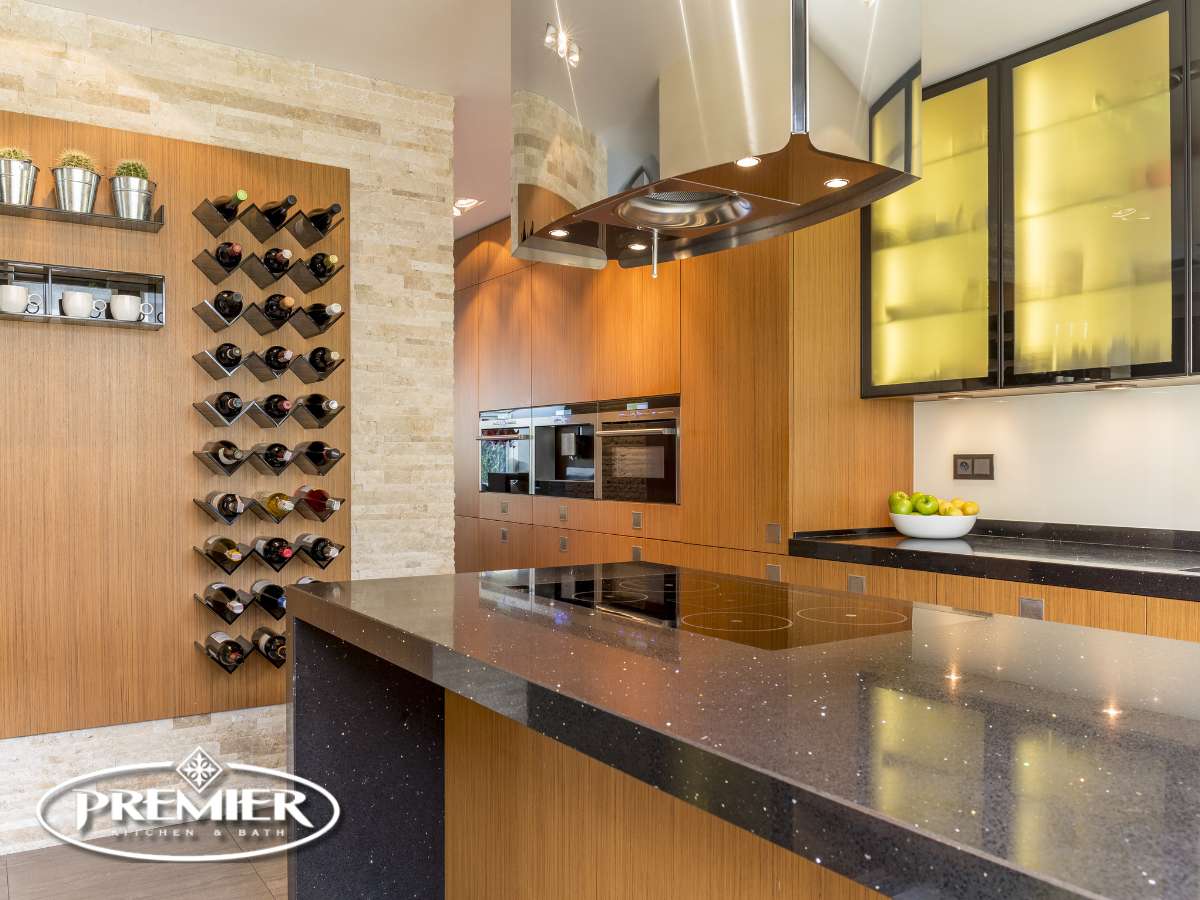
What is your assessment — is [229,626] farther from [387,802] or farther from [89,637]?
[387,802]

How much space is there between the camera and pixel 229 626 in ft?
10.8

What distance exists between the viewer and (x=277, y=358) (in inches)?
126

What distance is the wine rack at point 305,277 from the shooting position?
335cm

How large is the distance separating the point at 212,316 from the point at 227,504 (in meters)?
0.67

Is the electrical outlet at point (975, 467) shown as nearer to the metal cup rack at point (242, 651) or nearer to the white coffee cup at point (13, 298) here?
the metal cup rack at point (242, 651)

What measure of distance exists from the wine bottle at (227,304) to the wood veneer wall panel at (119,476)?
14 cm

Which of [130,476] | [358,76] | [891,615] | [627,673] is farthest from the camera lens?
[358,76]

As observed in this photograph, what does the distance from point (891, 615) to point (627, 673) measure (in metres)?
0.71

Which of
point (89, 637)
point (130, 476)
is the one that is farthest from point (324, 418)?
point (89, 637)

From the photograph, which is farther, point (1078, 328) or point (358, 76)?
point (358, 76)

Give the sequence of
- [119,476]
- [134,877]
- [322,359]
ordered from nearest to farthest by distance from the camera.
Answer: [134,877] → [119,476] → [322,359]

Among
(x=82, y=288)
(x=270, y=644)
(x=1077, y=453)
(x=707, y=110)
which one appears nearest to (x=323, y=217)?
(x=82, y=288)

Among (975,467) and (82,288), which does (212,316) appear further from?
(975,467)

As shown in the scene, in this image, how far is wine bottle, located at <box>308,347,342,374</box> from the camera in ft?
10.9
